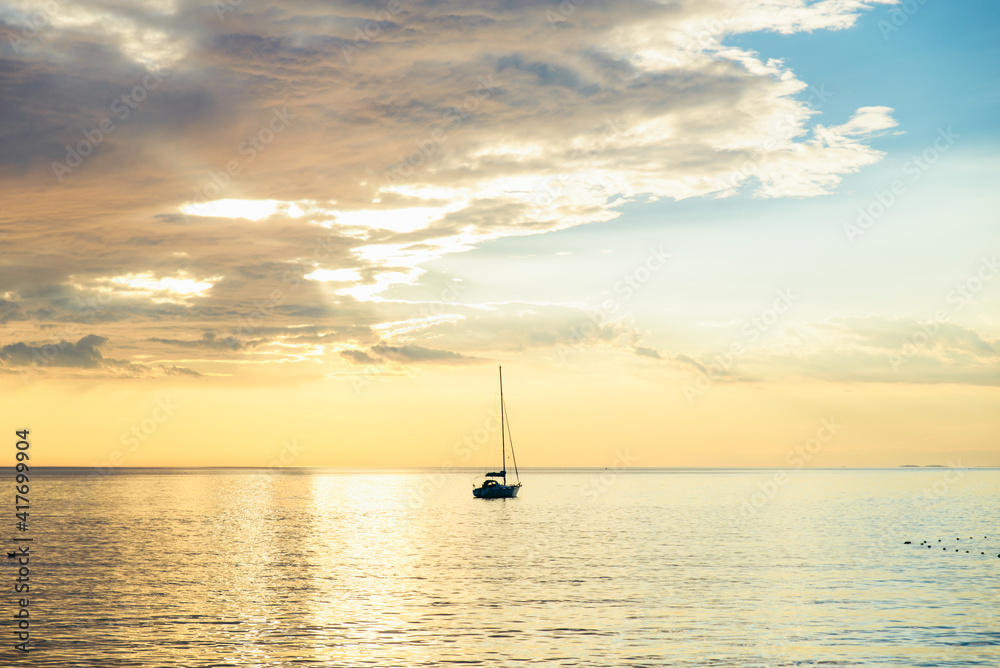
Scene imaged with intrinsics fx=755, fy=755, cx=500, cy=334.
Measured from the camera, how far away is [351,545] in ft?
291

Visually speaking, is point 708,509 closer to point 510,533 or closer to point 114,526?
point 510,533

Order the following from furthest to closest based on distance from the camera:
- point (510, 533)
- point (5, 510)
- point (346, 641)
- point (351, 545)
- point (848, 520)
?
point (5, 510), point (848, 520), point (510, 533), point (351, 545), point (346, 641)

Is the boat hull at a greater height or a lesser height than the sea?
lesser

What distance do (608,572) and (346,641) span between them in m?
29.3

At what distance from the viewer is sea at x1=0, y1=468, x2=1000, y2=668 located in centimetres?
3862

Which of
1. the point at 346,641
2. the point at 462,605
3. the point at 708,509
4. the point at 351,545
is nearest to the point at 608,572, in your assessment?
the point at 462,605

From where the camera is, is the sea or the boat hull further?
the boat hull

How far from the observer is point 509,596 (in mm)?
53188

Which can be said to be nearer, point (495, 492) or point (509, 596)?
point (509, 596)

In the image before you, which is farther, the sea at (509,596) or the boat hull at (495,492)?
the boat hull at (495,492)

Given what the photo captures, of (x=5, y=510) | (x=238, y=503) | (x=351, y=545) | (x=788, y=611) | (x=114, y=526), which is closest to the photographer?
(x=788, y=611)

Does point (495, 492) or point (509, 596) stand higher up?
point (509, 596)

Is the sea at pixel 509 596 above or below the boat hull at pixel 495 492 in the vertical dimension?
above

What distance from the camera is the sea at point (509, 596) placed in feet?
127
